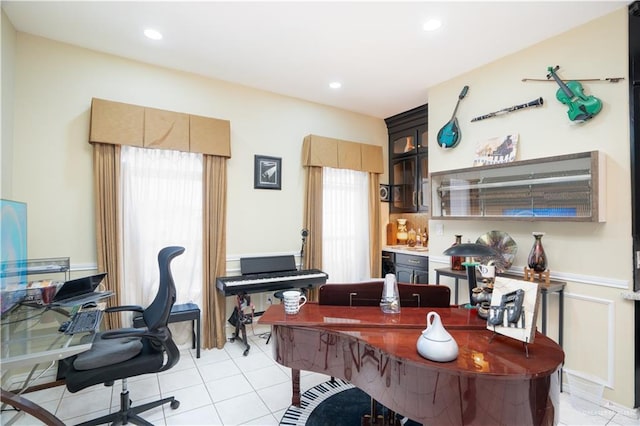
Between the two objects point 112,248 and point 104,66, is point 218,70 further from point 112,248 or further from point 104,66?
point 112,248

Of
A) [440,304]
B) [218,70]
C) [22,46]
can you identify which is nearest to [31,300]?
[22,46]

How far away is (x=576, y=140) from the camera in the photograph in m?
2.53

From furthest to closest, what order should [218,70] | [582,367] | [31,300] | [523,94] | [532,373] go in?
1. [218,70]
2. [523,94]
3. [582,367]
4. [31,300]
5. [532,373]

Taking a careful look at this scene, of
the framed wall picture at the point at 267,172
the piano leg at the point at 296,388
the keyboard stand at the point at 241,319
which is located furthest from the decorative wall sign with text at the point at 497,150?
the keyboard stand at the point at 241,319

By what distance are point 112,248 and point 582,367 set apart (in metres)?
4.26

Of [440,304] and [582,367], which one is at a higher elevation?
[440,304]

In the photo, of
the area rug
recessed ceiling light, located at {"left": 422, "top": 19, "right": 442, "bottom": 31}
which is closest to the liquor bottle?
the area rug

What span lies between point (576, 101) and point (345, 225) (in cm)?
280

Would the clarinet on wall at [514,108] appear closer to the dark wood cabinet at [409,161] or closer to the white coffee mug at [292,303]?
the dark wood cabinet at [409,161]

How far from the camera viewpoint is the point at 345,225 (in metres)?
4.38

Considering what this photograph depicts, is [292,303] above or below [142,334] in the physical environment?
above

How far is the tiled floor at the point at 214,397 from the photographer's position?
215 centimetres

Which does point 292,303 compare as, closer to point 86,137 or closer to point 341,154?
point 86,137

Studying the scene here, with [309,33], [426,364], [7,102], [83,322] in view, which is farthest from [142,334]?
[309,33]
